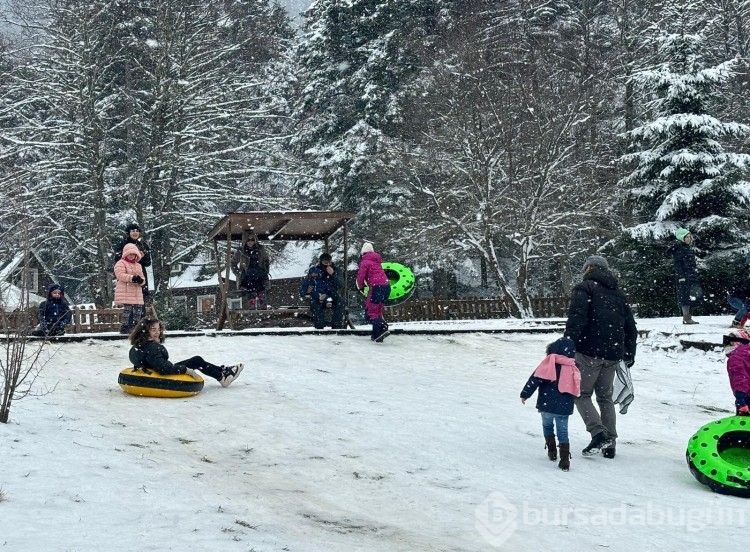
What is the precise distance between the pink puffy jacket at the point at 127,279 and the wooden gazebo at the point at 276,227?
1864 mm

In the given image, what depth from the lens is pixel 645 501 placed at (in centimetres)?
736

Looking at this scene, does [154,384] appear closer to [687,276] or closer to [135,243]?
[135,243]

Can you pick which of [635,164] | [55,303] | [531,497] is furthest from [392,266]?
[635,164]

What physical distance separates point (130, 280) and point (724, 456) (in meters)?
10.5

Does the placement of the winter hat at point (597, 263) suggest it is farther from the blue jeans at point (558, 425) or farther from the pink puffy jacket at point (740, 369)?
the blue jeans at point (558, 425)

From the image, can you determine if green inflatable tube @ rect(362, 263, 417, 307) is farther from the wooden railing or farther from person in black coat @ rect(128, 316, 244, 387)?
person in black coat @ rect(128, 316, 244, 387)

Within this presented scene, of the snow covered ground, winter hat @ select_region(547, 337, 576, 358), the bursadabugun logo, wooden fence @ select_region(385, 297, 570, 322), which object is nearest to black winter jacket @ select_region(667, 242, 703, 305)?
the snow covered ground

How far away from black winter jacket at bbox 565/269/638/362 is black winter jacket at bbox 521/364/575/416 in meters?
0.66

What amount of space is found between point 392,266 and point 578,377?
13304 mm

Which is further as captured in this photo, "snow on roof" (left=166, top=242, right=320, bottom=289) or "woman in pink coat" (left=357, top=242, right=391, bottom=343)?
"snow on roof" (left=166, top=242, right=320, bottom=289)

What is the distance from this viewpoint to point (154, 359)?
11.1 meters

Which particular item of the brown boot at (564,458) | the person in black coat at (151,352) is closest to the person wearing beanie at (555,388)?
the brown boot at (564,458)

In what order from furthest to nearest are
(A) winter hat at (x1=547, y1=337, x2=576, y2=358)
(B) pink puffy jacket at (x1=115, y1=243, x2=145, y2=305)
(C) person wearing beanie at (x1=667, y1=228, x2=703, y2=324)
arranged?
(C) person wearing beanie at (x1=667, y1=228, x2=703, y2=324) → (B) pink puffy jacket at (x1=115, y1=243, x2=145, y2=305) → (A) winter hat at (x1=547, y1=337, x2=576, y2=358)

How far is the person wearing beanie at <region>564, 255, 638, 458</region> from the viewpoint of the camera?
9141 mm
